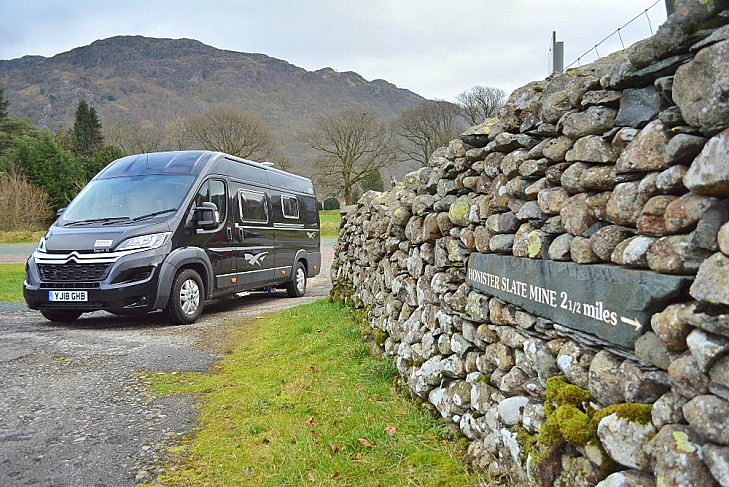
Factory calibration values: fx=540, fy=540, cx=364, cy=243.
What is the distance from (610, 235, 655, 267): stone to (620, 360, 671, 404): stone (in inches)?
14.7

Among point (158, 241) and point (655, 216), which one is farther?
point (158, 241)

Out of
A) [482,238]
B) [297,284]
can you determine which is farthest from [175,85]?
[482,238]

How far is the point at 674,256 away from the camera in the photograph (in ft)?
5.93

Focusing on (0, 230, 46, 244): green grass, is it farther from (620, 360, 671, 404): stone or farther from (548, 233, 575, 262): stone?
(620, 360, 671, 404): stone

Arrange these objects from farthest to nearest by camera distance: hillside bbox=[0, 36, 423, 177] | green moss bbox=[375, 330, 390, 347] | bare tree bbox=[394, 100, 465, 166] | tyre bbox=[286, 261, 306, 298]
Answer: hillside bbox=[0, 36, 423, 177], bare tree bbox=[394, 100, 465, 166], tyre bbox=[286, 261, 306, 298], green moss bbox=[375, 330, 390, 347]

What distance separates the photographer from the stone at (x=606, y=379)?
207 centimetres

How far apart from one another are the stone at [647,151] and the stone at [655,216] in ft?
0.40

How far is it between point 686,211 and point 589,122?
28.4 inches

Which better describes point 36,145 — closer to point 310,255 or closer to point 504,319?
point 310,255

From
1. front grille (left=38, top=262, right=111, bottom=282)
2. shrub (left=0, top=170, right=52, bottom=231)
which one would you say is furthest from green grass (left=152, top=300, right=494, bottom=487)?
shrub (left=0, top=170, right=52, bottom=231)

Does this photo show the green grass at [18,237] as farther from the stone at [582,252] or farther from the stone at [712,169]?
the stone at [712,169]

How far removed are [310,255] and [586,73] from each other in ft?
35.2

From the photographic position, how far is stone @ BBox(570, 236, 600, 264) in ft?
7.50

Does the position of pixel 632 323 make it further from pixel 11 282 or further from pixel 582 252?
pixel 11 282
